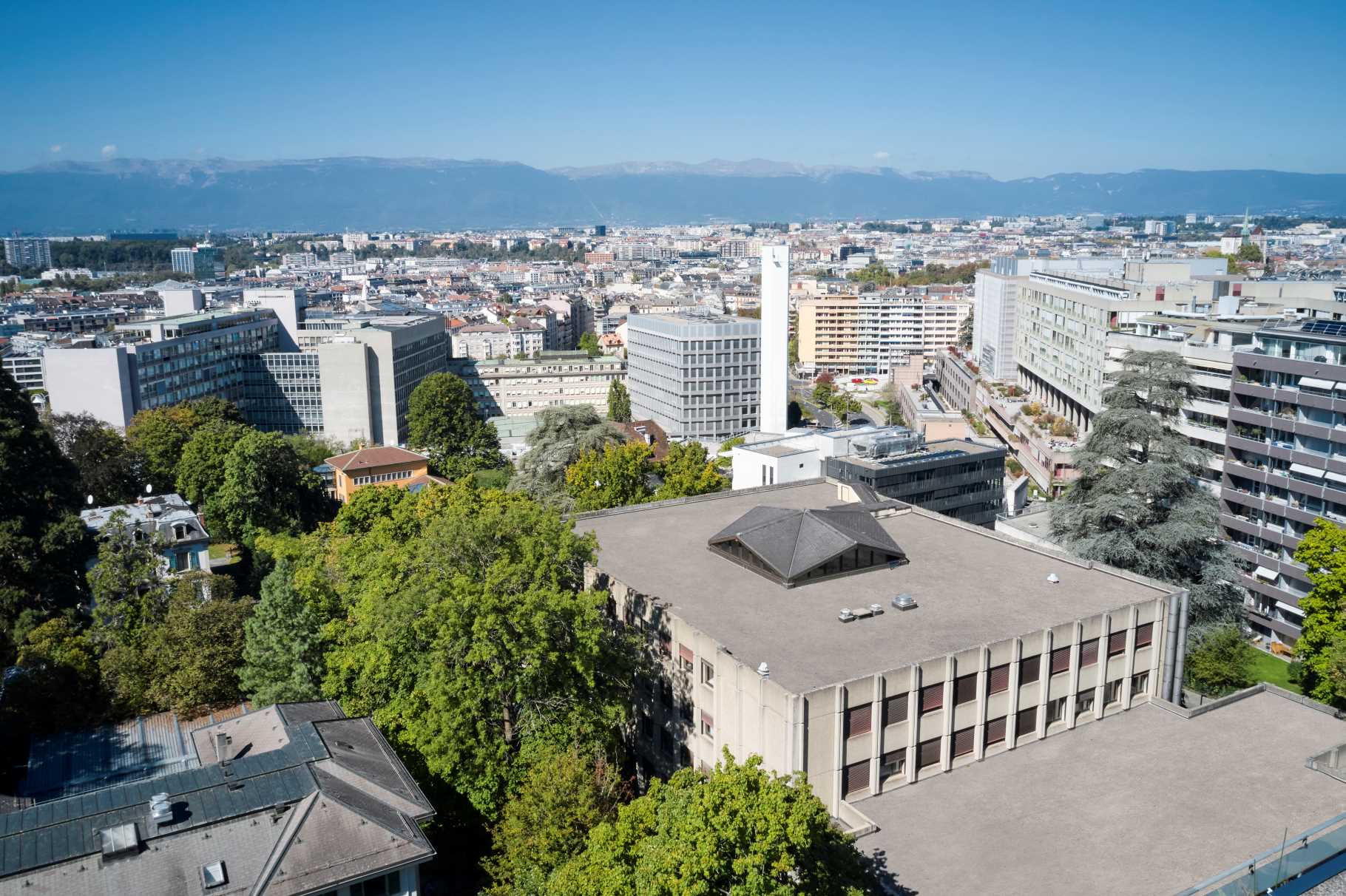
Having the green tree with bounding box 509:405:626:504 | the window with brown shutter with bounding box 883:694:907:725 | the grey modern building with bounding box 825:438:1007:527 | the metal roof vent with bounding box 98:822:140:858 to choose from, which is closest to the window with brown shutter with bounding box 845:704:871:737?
the window with brown shutter with bounding box 883:694:907:725

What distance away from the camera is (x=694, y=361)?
95688 millimetres

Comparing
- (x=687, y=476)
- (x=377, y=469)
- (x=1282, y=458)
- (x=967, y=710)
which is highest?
(x=1282, y=458)

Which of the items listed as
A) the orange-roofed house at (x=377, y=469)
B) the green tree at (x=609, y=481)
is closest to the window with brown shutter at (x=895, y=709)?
the green tree at (x=609, y=481)

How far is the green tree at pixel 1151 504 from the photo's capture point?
4034cm

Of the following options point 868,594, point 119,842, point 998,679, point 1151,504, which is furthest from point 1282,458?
point 119,842

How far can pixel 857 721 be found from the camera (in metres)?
25.9

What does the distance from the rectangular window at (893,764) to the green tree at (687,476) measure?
29.6 m

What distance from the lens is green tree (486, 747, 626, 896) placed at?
23594mm

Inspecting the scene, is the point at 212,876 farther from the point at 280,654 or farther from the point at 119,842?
the point at 280,654

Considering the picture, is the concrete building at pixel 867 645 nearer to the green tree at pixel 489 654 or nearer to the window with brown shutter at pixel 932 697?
the window with brown shutter at pixel 932 697

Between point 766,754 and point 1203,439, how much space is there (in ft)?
141

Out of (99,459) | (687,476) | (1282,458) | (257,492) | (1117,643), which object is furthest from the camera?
(99,459)

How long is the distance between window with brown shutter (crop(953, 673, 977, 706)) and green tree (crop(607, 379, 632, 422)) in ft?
239

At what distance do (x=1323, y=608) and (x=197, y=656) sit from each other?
4184 cm
